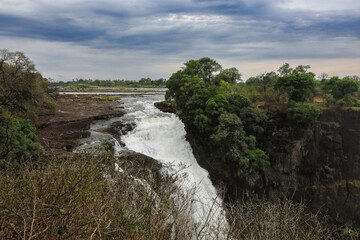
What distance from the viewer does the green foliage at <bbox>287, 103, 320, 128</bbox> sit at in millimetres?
19562

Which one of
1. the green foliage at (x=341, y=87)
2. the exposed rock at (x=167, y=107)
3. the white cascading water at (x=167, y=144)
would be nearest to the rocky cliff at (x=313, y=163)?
the white cascading water at (x=167, y=144)

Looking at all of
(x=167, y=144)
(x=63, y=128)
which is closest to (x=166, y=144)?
(x=167, y=144)

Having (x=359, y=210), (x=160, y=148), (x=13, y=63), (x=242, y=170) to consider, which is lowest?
(x=359, y=210)

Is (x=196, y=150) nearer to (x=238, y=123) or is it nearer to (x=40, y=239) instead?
(x=238, y=123)

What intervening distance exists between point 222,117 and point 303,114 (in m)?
7.53

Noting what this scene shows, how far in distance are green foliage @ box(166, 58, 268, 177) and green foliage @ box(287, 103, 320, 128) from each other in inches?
113

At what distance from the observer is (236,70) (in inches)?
1141

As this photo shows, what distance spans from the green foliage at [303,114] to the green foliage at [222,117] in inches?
113

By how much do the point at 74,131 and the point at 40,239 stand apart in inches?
679

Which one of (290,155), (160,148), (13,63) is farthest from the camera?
(290,155)

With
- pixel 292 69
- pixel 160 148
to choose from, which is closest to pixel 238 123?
pixel 160 148

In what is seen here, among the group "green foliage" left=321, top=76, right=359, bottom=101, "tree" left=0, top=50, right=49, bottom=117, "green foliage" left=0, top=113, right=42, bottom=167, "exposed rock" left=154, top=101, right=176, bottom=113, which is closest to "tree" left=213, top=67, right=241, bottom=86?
"exposed rock" left=154, top=101, right=176, bottom=113

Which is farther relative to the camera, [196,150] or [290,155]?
[290,155]

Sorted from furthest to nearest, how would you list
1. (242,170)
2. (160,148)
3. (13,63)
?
(160,148) → (242,170) → (13,63)
